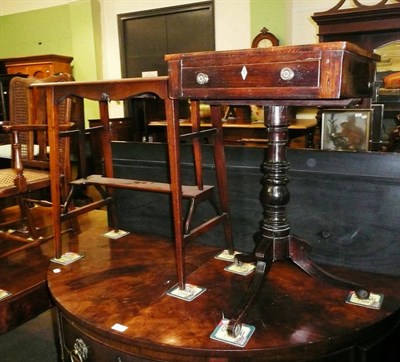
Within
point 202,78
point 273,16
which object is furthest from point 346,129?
point 273,16

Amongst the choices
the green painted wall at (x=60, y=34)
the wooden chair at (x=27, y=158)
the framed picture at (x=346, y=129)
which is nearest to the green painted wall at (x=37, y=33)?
the green painted wall at (x=60, y=34)

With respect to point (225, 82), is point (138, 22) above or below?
above

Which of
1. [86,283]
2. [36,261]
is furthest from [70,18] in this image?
[86,283]

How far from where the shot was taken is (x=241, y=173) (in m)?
1.64

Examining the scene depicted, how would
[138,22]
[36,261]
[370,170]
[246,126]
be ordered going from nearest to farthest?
[370,170], [36,261], [246,126], [138,22]

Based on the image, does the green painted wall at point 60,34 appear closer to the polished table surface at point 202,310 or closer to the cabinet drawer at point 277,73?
the polished table surface at point 202,310

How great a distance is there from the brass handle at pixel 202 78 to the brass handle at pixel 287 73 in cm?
22

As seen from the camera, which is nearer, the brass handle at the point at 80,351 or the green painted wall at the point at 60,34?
the brass handle at the point at 80,351

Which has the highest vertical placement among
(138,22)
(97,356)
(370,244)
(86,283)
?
(138,22)

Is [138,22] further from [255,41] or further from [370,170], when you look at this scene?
[370,170]

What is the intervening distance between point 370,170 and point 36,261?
1.44 meters

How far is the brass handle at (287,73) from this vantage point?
1000 mm

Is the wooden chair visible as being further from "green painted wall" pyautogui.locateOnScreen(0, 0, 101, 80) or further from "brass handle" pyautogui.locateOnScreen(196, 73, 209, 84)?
"green painted wall" pyautogui.locateOnScreen(0, 0, 101, 80)

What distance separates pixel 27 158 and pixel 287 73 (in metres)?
1.80
